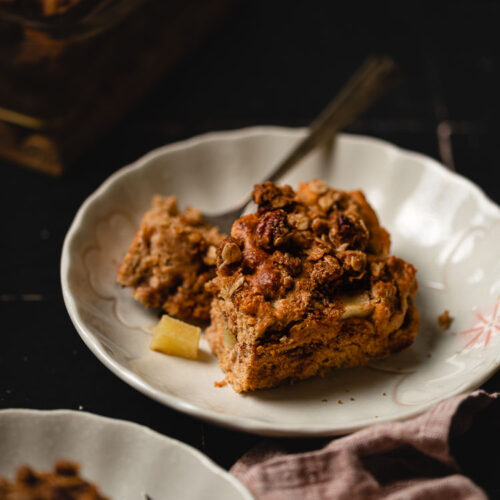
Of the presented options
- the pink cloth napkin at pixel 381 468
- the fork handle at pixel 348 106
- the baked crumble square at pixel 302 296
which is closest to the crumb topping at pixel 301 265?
the baked crumble square at pixel 302 296

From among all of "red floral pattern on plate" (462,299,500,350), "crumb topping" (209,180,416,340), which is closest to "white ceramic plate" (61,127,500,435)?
"red floral pattern on plate" (462,299,500,350)

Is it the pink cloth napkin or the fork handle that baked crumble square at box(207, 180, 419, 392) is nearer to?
the pink cloth napkin

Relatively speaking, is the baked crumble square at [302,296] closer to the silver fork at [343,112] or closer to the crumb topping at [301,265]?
the crumb topping at [301,265]

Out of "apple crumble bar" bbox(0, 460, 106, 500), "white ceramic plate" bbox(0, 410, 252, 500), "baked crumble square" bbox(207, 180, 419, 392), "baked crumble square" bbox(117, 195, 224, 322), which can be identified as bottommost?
"apple crumble bar" bbox(0, 460, 106, 500)

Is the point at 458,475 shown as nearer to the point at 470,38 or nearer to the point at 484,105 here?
the point at 484,105

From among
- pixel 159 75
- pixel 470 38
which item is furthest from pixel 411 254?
pixel 470 38

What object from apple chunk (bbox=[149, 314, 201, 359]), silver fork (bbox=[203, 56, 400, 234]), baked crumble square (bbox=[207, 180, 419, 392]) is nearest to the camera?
baked crumble square (bbox=[207, 180, 419, 392])

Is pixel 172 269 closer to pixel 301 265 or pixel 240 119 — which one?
→ pixel 301 265
